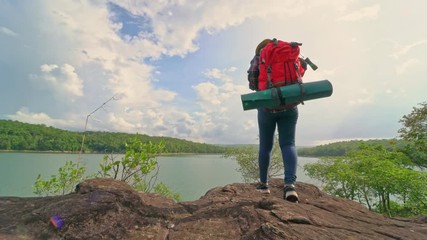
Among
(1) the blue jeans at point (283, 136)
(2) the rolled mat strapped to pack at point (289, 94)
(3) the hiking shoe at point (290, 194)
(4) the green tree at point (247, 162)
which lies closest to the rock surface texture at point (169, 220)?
(3) the hiking shoe at point (290, 194)

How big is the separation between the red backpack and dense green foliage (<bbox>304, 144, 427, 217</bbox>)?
44.6 feet

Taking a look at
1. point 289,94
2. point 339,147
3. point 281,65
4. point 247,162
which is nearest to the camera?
Result: point 289,94

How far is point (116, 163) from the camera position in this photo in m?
6.75

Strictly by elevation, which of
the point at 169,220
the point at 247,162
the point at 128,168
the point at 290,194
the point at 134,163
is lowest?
the point at 169,220

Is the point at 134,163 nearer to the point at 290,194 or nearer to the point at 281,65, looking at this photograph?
the point at 290,194

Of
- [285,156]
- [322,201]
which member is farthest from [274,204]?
[322,201]

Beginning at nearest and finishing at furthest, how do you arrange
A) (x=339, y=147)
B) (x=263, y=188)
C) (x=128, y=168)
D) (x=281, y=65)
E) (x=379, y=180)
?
(x=281, y=65), (x=263, y=188), (x=128, y=168), (x=379, y=180), (x=339, y=147)

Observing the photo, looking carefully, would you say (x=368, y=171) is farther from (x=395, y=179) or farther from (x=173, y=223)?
(x=173, y=223)

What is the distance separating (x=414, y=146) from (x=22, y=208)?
2462cm

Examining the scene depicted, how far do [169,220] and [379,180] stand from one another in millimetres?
→ 15441

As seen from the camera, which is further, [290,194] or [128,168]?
[128,168]

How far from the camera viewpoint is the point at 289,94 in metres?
3.29

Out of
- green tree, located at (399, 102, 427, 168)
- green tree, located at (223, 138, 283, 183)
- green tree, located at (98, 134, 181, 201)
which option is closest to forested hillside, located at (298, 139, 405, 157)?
green tree, located at (399, 102, 427, 168)

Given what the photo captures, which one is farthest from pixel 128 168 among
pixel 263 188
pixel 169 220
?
pixel 169 220
